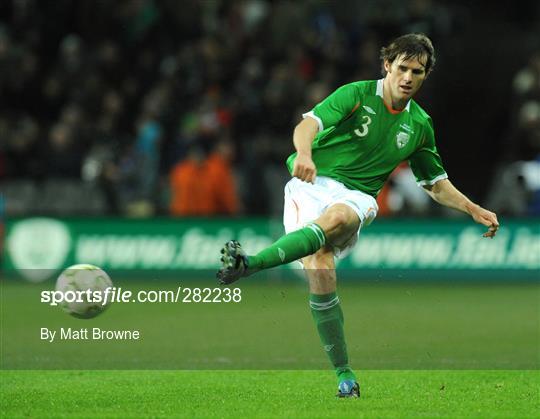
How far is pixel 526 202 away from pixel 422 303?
12.5ft

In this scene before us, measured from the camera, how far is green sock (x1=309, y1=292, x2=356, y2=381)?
25.4 ft

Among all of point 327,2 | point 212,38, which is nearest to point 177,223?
point 212,38

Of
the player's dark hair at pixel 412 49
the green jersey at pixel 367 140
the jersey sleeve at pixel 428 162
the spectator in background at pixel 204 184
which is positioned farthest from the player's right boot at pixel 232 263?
the spectator in background at pixel 204 184

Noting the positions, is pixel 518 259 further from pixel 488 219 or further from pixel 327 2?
pixel 488 219

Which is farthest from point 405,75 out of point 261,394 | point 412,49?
point 261,394

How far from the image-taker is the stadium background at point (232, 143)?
1677cm

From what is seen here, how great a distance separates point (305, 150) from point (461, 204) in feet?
5.45

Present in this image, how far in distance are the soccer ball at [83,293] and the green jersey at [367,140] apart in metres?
1.71

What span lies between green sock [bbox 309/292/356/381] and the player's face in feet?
4.41

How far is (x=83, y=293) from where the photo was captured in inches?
341

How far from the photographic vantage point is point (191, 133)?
1819cm

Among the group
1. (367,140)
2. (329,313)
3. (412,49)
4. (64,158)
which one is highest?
(64,158)

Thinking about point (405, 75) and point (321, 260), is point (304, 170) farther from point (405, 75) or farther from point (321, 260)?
point (405, 75)

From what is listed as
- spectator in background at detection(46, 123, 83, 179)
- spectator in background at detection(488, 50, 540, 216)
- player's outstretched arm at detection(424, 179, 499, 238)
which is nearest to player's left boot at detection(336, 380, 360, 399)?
player's outstretched arm at detection(424, 179, 499, 238)
